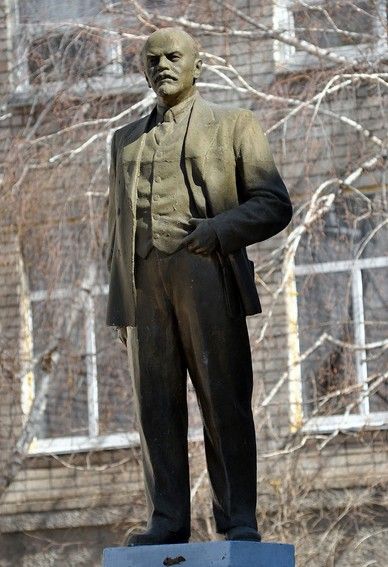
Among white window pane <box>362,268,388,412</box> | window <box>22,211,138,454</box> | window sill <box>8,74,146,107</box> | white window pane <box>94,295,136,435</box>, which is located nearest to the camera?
window sill <box>8,74,146,107</box>

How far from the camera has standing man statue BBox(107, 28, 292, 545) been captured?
8.41m

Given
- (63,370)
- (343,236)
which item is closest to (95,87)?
(343,236)

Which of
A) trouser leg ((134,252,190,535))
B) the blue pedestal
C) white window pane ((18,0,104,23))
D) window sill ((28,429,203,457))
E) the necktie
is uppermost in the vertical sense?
white window pane ((18,0,104,23))

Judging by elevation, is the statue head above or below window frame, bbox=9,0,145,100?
below

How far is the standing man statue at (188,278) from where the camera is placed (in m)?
8.41

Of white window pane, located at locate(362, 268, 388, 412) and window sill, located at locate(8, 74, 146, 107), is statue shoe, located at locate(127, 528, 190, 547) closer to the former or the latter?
window sill, located at locate(8, 74, 146, 107)

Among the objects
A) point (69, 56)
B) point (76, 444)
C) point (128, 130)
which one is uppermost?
point (69, 56)

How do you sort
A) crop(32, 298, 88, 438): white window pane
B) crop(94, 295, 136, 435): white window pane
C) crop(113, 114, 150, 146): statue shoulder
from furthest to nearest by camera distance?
crop(94, 295, 136, 435): white window pane, crop(32, 298, 88, 438): white window pane, crop(113, 114, 150, 146): statue shoulder

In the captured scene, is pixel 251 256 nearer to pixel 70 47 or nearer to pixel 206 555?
pixel 70 47

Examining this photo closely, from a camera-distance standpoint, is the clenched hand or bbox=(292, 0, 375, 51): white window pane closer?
the clenched hand

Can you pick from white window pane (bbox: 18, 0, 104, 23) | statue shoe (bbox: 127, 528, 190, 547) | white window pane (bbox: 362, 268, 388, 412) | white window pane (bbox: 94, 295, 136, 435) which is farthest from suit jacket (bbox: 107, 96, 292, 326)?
white window pane (bbox: 18, 0, 104, 23)

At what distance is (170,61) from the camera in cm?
852

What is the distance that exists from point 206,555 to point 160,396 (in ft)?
2.53

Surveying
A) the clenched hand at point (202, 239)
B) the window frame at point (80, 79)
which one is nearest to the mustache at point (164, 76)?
the clenched hand at point (202, 239)
